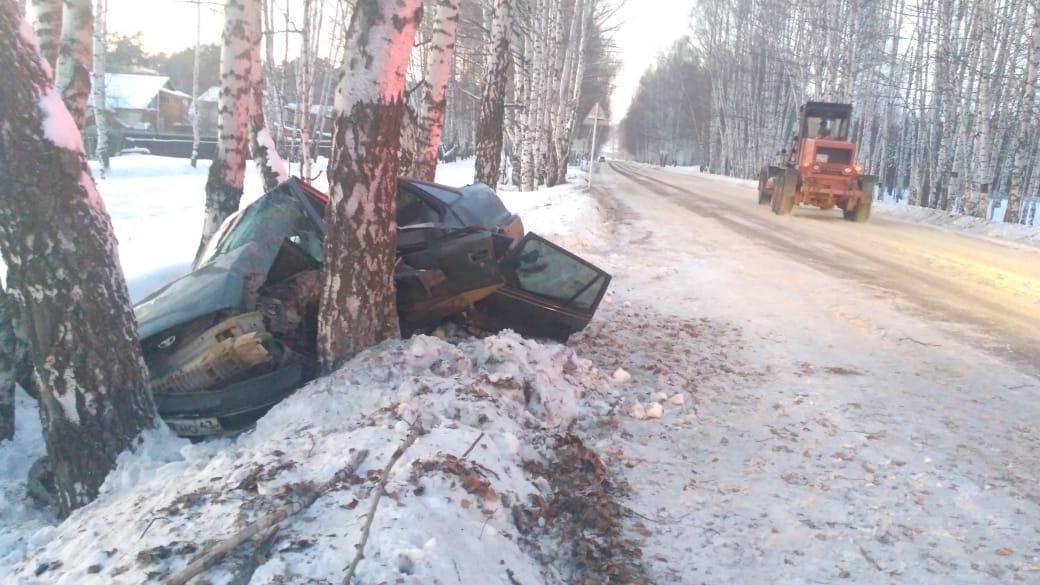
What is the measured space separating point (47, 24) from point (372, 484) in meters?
5.60

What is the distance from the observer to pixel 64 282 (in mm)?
3934

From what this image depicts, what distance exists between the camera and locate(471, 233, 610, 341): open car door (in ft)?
19.2

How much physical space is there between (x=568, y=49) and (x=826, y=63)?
39.4 ft

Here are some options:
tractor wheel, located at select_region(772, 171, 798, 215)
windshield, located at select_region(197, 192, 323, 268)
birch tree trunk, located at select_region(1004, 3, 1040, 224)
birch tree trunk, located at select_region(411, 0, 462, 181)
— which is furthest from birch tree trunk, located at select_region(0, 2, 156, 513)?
birch tree trunk, located at select_region(1004, 3, 1040, 224)

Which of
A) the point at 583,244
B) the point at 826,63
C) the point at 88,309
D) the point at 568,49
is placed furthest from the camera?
the point at 826,63

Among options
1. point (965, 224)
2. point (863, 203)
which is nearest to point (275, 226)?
point (863, 203)

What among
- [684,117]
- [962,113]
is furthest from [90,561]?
[684,117]

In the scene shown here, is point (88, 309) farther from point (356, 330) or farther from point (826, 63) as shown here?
point (826, 63)

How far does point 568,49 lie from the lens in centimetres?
2647

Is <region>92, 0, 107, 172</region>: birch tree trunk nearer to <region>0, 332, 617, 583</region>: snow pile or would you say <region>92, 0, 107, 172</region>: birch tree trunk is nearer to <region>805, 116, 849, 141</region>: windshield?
<region>805, 116, 849, 141</region>: windshield

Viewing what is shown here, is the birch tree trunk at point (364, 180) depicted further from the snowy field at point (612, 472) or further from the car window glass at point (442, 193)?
the car window glass at point (442, 193)

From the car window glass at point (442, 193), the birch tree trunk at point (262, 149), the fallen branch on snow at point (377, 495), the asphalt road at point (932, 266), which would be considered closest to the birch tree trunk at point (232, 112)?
the birch tree trunk at point (262, 149)

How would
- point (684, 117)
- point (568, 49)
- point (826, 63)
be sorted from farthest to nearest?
point (684, 117) < point (826, 63) < point (568, 49)

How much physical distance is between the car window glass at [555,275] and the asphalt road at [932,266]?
3.41m
